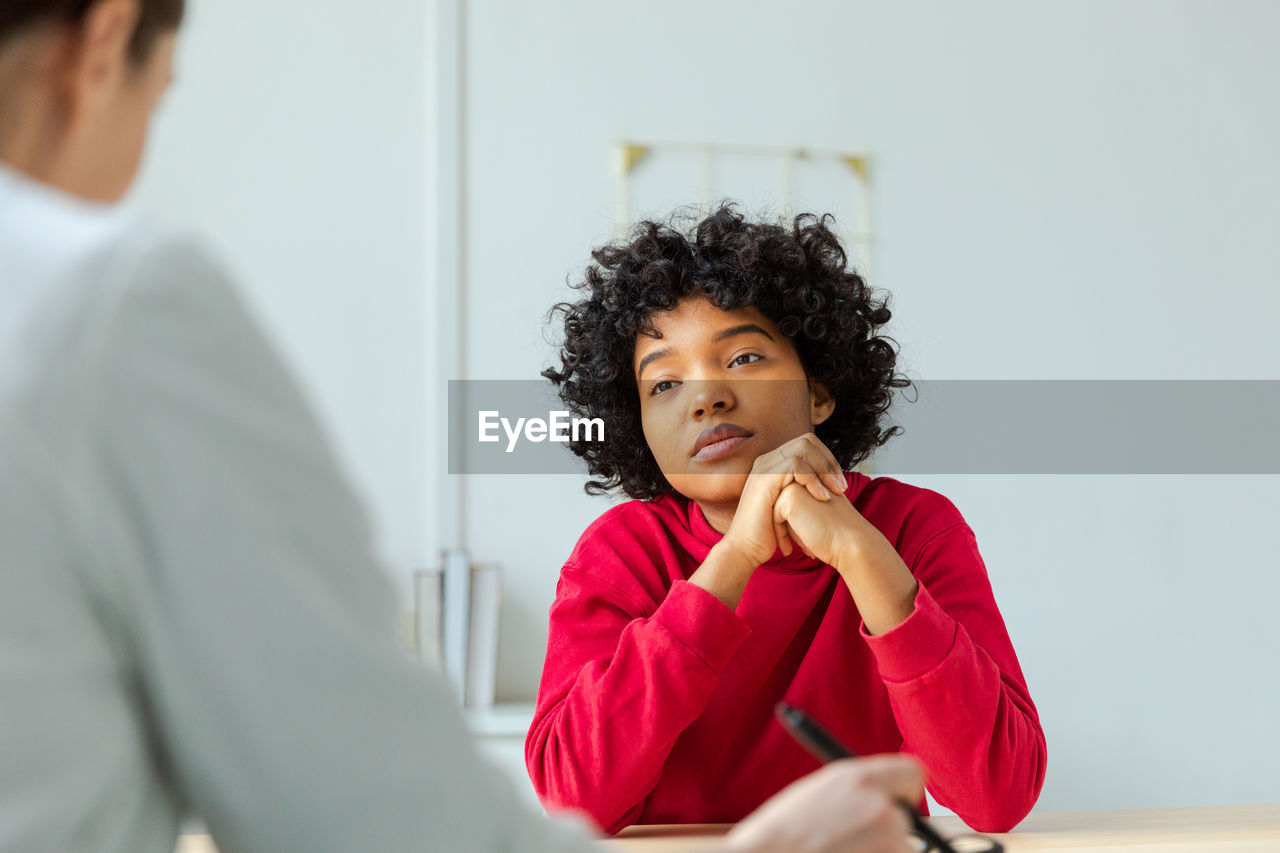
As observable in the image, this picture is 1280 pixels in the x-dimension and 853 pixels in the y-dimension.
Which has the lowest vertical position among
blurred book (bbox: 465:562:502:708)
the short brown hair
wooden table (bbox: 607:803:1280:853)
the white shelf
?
the white shelf

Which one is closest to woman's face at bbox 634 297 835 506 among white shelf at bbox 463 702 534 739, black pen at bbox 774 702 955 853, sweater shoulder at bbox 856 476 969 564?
sweater shoulder at bbox 856 476 969 564

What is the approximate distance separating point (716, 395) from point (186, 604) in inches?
32.6

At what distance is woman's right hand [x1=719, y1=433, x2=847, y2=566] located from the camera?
1081 millimetres

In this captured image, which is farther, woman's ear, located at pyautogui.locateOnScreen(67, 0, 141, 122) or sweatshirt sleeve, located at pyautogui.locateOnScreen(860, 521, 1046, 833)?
sweatshirt sleeve, located at pyautogui.locateOnScreen(860, 521, 1046, 833)

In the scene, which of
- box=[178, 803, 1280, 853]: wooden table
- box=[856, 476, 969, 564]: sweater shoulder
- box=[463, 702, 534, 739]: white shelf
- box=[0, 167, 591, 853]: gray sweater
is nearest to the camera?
box=[0, 167, 591, 853]: gray sweater

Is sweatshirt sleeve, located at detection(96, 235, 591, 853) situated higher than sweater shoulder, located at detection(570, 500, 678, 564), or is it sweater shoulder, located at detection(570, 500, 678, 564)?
sweatshirt sleeve, located at detection(96, 235, 591, 853)

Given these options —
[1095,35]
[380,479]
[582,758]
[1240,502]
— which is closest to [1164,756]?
[1240,502]

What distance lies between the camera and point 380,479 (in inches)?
90.7

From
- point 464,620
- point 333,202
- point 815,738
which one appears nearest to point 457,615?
point 464,620

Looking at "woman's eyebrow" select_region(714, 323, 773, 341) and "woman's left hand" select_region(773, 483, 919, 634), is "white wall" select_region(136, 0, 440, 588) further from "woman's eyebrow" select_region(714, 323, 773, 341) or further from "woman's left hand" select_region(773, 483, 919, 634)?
"woman's left hand" select_region(773, 483, 919, 634)

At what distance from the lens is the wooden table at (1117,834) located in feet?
2.67

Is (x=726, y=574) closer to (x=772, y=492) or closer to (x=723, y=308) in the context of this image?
(x=772, y=492)

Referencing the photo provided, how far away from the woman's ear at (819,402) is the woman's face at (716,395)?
6 cm

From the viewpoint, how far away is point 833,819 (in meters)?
0.40
